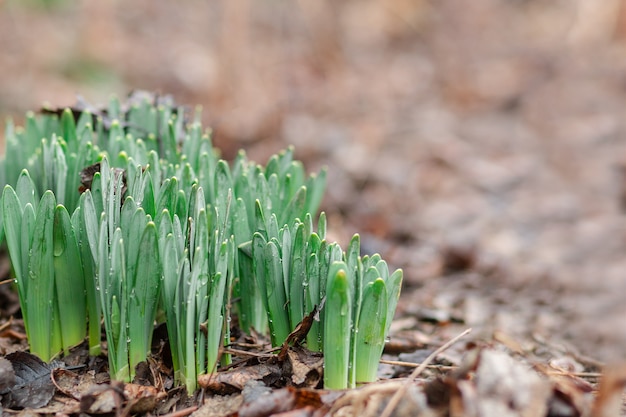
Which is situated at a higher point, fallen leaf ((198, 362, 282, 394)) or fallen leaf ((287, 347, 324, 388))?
fallen leaf ((287, 347, 324, 388))

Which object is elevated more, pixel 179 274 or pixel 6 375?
pixel 179 274

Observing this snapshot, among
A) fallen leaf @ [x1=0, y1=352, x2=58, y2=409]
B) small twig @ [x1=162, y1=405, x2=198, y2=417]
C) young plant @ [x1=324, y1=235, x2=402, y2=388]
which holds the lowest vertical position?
small twig @ [x1=162, y1=405, x2=198, y2=417]

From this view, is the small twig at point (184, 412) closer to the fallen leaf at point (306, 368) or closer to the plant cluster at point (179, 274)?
the plant cluster at point (179, 274)

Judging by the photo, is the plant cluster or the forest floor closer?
the plant cluster

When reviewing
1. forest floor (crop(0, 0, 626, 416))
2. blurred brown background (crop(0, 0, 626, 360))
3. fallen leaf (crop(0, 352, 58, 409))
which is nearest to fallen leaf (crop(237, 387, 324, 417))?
forest floor (crop(0, 0, 626, 416))

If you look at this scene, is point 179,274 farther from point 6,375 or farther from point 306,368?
point 6,375

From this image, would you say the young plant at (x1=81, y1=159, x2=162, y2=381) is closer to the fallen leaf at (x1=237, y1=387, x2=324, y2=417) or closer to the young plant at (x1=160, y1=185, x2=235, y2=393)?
the young plant at (x1=160, y1=185, x2=235, y2=393)

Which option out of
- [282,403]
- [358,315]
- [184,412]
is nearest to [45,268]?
[184,412]

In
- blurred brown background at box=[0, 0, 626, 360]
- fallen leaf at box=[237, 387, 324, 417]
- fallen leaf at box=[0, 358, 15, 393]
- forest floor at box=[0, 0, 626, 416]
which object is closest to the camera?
fallen leaf at box=[237, 387, 324, 417]
